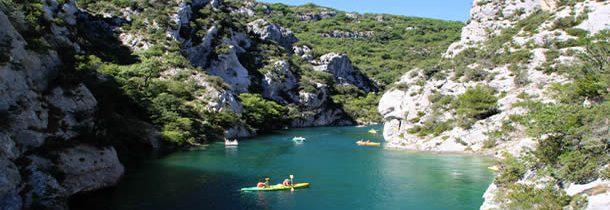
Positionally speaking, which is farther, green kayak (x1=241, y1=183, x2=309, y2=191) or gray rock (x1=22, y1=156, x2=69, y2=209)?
green kayak (x1=241, y1=183, x2=309, y2=191)

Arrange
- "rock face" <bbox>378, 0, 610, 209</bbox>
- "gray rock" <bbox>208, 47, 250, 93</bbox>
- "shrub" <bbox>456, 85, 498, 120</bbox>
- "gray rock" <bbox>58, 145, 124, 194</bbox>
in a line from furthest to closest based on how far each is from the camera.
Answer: "gray rock" <bbox>208, 47, 250, 93</bbox> → "shrub" <bbox>456, 85, 498, 120</bbox> → "rock face" <bbox>378, 0, 610, 209</bbox> → "gray rock" <bbox>58, 145, 124, 194</bbox>

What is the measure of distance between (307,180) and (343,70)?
11317 centimetres

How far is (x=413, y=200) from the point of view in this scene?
98.6 feet

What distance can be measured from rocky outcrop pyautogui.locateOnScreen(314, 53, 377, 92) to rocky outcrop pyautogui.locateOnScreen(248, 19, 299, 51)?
38.8 ft

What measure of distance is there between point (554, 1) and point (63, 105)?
6805 cm

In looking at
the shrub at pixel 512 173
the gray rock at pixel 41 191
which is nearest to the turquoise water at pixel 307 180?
the gray rock at pixel 41 191

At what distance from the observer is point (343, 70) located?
148000mm

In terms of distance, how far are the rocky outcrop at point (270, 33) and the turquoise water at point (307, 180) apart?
8018 centimetres

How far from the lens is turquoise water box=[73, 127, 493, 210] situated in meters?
29.0

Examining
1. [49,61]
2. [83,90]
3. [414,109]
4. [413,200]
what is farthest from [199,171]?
[414,109]

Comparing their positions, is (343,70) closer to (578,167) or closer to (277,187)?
(277,187)

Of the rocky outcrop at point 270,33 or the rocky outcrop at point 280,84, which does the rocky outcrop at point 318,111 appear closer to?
the rocky outcrop at point 280,84

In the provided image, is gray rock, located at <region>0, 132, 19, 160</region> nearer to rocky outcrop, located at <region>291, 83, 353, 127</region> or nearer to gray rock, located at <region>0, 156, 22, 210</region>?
gray rock, located at <region>0, 156, 22, 210</region>

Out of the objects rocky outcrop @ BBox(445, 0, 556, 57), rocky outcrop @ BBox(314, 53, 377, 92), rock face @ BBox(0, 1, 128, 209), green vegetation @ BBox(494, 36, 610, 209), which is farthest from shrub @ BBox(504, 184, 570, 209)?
rocky outcrop @ BBox(314, 53, 377, 92)
